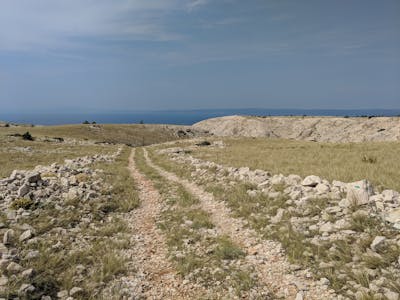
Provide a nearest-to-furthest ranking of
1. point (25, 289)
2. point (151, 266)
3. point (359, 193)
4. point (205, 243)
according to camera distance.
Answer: point (25, 289) < point (151, 266) < point (205, 243) < point (359, 193)

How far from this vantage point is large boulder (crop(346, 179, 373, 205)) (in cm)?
973

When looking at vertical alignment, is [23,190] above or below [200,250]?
above

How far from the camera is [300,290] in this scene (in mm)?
6543

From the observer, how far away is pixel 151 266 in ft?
26.5

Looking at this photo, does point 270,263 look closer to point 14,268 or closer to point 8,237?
point 14,268

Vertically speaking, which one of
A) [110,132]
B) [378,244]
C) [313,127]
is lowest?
[378,244]

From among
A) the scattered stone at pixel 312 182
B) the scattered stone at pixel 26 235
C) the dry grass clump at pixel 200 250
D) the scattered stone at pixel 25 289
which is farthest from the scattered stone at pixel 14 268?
the scattered stone at pixel 312 182

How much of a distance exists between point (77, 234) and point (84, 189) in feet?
17.3

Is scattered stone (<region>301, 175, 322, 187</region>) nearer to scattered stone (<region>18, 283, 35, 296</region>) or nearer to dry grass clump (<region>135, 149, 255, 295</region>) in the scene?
dry grass clump (<region>135, 149, 255, 295</region>)

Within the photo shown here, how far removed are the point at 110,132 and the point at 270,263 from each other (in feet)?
334

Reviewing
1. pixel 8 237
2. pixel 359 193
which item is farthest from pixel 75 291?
pixel 359 193

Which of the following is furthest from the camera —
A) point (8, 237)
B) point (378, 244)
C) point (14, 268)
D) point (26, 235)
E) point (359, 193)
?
A: point (359, 193)

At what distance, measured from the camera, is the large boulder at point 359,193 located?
9734 mm

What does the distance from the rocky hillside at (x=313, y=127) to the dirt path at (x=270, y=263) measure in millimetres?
107474
